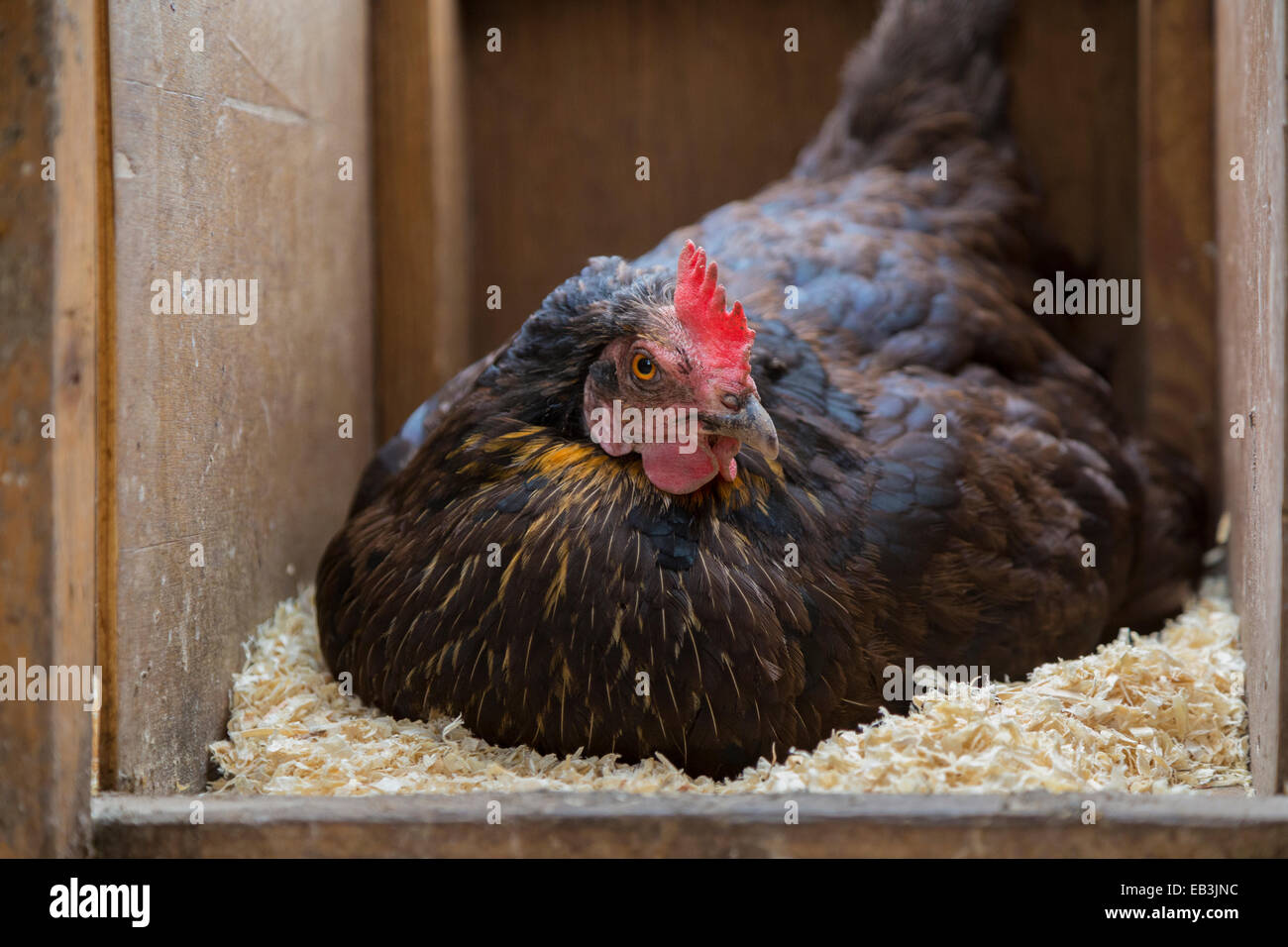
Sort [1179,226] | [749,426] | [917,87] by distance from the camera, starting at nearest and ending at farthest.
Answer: [749,426] < [1179,226] < [917,87]

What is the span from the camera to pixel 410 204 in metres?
3.41

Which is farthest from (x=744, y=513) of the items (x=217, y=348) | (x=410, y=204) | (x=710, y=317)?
(x=410, y=204)

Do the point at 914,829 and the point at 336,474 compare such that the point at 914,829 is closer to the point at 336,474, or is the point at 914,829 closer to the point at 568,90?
the point at 336,474

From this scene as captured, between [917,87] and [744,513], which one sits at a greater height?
[917,87]

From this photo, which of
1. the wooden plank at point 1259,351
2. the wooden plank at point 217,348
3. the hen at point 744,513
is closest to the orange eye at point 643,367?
the hen at point 744,513

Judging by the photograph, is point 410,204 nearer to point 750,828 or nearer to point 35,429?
point 35,429

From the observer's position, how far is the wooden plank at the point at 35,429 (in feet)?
5.08

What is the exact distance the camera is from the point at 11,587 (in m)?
1.56

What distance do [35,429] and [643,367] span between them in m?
0.93

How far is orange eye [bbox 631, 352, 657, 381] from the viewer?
193cm

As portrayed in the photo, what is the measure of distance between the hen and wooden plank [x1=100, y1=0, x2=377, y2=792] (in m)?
0.25

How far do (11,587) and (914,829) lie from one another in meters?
1.28

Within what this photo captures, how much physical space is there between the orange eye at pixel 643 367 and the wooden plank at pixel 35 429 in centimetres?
87
